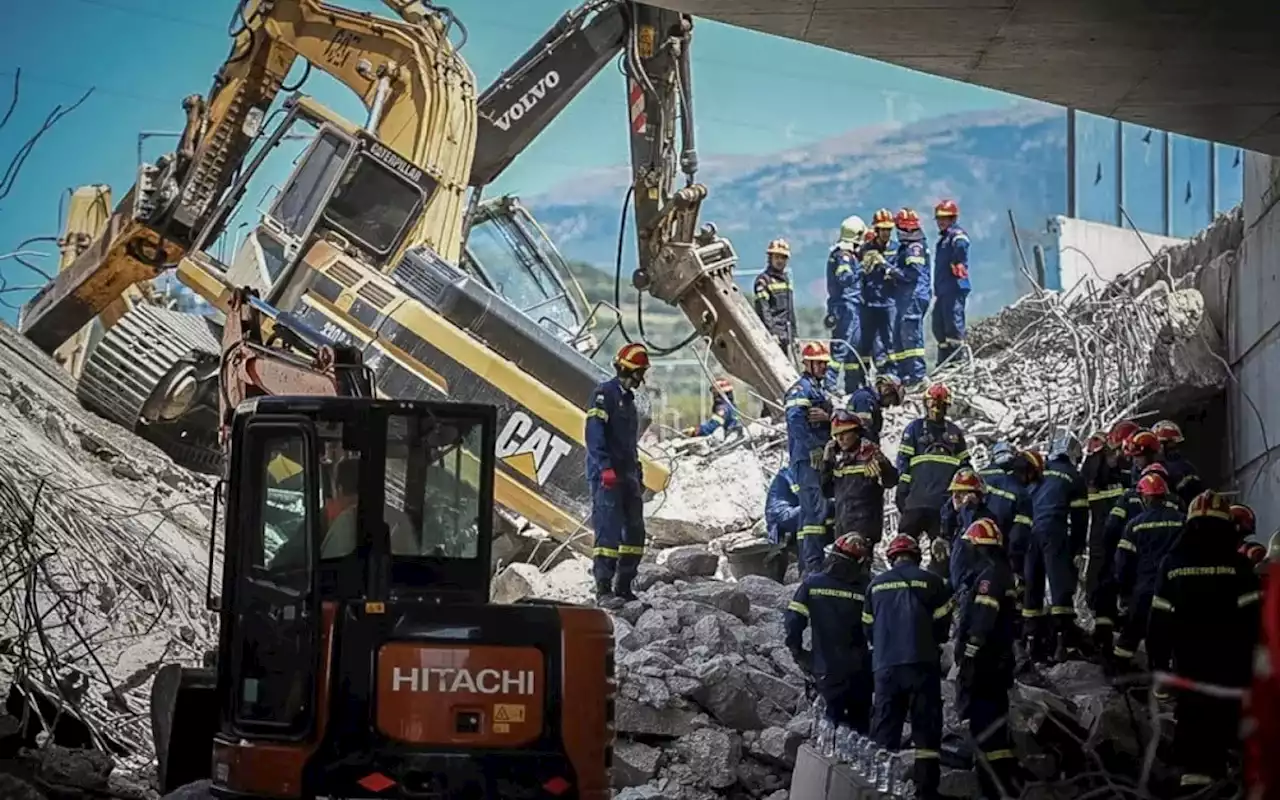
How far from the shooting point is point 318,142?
474 inches

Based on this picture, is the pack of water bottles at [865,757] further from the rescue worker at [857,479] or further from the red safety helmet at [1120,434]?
the red safety helmet at [1120,434]

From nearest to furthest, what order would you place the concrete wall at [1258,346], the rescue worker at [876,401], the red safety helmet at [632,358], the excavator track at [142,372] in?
the red safety helmet at [632,358] < the rescue worker at [876,401] < the concrete wall at [1258,346] < the excavator track at [142,372]

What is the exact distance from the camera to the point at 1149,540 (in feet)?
30.2

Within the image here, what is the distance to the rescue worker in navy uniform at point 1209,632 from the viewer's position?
7.43 metres

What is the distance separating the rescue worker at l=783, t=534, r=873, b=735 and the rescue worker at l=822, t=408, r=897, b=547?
1334 mm

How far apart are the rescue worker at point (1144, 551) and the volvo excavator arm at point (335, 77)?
589cm

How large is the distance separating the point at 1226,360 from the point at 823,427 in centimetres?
397

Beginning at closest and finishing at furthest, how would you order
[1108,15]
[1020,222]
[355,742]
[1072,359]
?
[355,742]
[1108,15]
[1072,359]
[1020,222]

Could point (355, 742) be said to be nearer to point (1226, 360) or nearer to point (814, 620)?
point (814, 620)

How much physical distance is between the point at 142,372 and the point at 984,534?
279 inches

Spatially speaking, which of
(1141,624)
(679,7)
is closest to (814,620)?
(1141,624)

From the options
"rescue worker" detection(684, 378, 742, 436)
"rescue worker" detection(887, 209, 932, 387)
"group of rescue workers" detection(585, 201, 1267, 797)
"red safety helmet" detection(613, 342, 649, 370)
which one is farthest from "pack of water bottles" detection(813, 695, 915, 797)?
"rescue worker" detection(887, 209, 932, 387)

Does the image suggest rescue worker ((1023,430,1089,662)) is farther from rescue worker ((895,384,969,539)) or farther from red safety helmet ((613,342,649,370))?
red safety helmet ((613,342,649,370))

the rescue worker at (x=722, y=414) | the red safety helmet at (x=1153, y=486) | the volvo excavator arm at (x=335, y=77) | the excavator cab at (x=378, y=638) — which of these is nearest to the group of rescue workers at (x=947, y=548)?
the red safety helmet at (x=1153, y=486)
